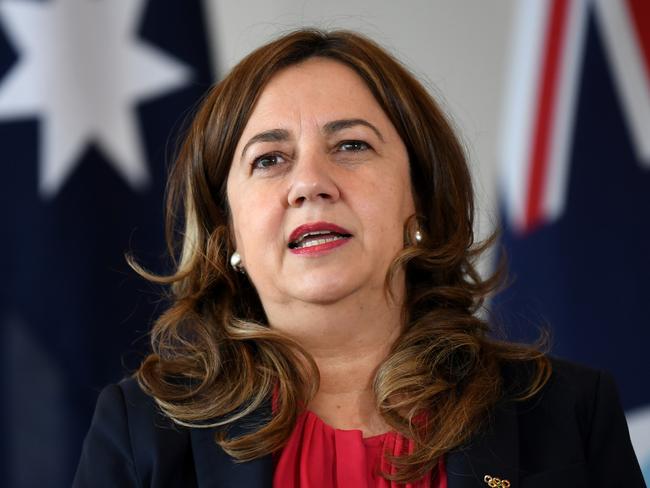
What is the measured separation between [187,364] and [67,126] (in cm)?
120

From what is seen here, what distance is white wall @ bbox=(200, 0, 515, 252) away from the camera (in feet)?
11.4

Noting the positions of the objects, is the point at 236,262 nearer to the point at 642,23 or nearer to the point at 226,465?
the point at 226,465

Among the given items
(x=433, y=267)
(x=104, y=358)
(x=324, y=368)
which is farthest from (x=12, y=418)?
(x=433, y=267)

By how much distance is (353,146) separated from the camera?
6.88 feet

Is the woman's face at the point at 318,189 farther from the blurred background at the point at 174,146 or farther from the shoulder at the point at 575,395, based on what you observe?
the blurred background at the point at 174,146

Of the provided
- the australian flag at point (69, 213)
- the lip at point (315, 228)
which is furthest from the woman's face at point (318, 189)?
the australian flag at point (69, 213)

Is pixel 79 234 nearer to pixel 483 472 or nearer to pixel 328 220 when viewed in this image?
pixel 328 220

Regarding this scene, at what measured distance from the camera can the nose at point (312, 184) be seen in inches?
77.5

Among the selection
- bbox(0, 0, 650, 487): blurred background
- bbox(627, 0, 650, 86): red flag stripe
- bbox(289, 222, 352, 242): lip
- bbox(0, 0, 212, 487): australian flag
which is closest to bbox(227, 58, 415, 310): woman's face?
bbox(289, 222, 352, 242): lip

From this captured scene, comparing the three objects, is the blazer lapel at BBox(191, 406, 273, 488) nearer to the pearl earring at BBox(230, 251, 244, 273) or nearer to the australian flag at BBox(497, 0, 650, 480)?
the pearl earring at BBox(230, 251, 244, 273)

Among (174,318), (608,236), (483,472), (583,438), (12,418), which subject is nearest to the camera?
(483,472)

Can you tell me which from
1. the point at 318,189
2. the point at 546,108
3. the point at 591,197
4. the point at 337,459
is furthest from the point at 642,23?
the point at 337,459

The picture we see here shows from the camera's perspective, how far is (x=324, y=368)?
6.92 ft

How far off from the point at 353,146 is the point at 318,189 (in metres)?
0.17
